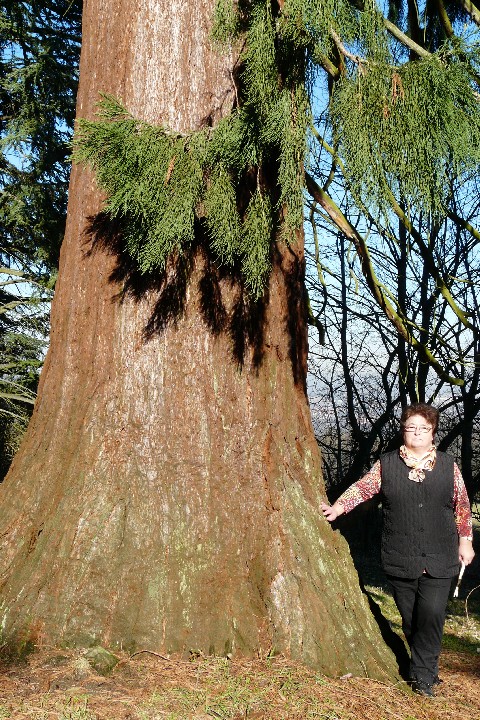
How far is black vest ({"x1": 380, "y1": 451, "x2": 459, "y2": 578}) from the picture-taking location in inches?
147

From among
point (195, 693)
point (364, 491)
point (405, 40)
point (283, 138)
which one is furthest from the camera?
point (364, 491)

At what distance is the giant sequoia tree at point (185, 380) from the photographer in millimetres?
3479

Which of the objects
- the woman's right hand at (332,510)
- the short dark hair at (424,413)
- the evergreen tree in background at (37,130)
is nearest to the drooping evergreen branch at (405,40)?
the short dark hair at (424,413)

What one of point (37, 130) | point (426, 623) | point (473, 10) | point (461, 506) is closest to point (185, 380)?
point (461, 506)

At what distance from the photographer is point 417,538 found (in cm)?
377

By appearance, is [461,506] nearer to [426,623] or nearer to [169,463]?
[426,623]

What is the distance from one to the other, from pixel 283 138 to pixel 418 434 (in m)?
1.58

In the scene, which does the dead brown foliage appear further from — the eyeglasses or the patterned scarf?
the eyeglasses

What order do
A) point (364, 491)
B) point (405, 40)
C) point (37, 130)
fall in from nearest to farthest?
point (405, 40) < point (364, 491) < point (37, 130)

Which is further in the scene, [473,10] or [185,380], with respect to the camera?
[473,10]

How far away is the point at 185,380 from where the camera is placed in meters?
3.76

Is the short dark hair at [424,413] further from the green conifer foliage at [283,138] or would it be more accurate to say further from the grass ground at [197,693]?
the grass ground at [197,693]

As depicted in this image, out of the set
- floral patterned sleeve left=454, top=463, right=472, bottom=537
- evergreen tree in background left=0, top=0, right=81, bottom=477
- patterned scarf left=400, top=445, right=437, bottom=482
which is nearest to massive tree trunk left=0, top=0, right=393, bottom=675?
patterned scarf left=400, top=445, right=437, bottom=482

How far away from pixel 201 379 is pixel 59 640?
1366mm
